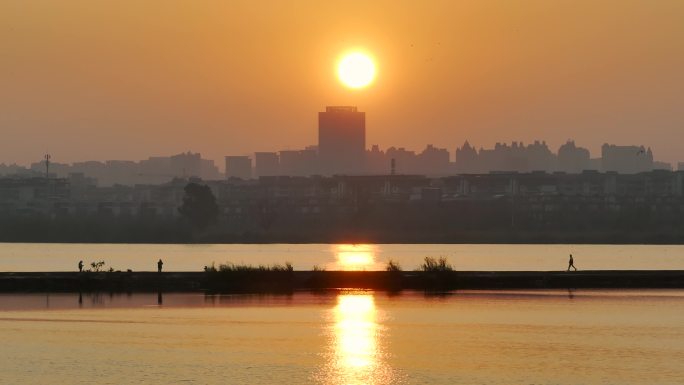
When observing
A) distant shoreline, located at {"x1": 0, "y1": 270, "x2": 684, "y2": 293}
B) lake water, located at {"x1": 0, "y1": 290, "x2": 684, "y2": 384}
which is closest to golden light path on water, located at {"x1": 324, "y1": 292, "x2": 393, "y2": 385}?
lake water, located at {"x1": 0, "y1": 290, "x2": 684, "y2": 384}

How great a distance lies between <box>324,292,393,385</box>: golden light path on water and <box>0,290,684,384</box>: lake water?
6cm

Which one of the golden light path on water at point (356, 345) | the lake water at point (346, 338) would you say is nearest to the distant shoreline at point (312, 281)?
the lake water at point (346, 338)

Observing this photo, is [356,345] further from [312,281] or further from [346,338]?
[312,281]

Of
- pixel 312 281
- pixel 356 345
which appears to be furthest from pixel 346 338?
pixel 312 281

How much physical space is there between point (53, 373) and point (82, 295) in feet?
88.7

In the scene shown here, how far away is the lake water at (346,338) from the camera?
1902 inches

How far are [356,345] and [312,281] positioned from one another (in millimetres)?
21785

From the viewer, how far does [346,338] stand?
58156 mm

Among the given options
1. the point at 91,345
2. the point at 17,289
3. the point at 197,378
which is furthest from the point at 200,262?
the point at 197,378

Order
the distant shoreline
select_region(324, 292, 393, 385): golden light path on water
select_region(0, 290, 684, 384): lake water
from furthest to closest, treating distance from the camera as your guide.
A: the distant shoreline, select_region(0, 290, 684, 384): lake water, select_region(324, 292, 393, 385): golden light path on water

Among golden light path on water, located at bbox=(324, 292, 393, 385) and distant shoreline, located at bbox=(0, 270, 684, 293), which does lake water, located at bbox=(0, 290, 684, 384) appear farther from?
distant shoreline, located at bbox=(0, 270, 684, 293)

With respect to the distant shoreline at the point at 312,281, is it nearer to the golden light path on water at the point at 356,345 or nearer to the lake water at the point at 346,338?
the lake water at the point at 346,338

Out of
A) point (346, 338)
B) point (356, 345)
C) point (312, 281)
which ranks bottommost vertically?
point (356, 345)

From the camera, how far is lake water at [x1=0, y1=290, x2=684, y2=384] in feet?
159
